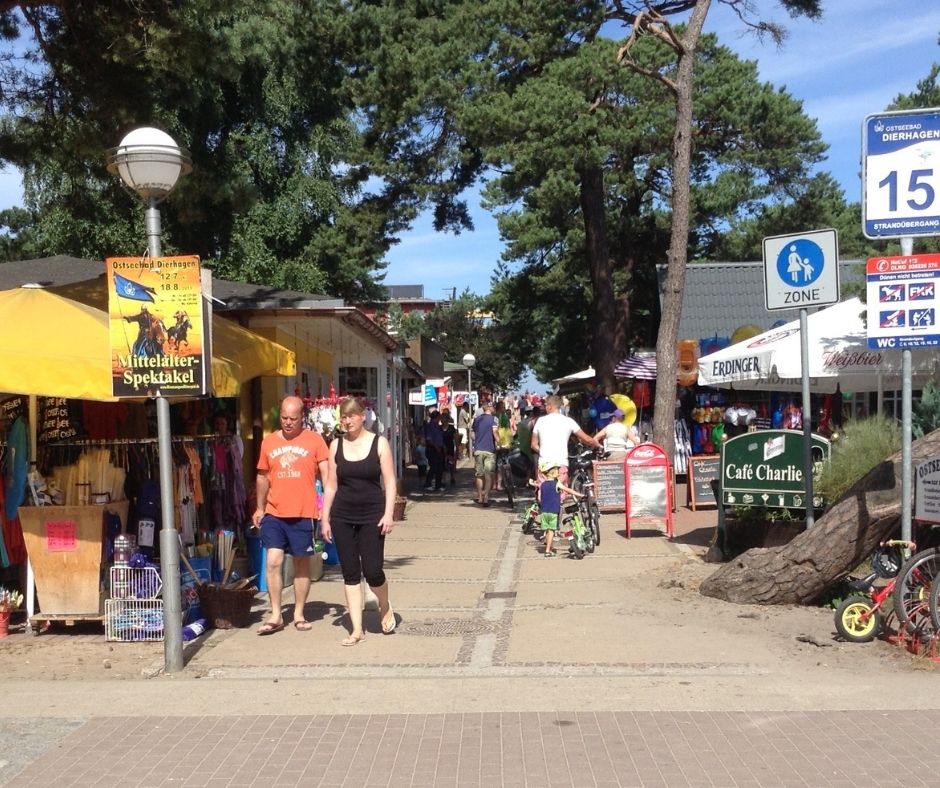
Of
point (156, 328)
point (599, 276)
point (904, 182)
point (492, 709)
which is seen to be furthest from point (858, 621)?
point (599, 276)

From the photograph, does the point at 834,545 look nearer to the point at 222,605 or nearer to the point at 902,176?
the point at 902,176

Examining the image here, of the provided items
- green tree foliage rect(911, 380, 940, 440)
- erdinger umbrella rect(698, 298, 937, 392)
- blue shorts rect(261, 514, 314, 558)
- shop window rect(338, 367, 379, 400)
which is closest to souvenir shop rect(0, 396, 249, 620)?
blue shorts rect(261, 514, 314, 558)

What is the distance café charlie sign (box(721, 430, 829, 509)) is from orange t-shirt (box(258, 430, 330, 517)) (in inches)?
178

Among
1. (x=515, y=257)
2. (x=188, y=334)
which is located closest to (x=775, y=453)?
(x=188, y=334)

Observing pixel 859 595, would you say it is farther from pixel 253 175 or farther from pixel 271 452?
pixel 253 175

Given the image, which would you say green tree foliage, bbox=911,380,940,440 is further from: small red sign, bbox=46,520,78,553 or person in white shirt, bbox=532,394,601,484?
small red sign, bbox=46,520,78,553

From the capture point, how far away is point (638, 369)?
2175 cm

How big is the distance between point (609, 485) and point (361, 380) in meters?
7.60

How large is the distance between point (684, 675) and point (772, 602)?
2108 millimetres

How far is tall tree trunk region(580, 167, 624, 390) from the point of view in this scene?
71.4 feet

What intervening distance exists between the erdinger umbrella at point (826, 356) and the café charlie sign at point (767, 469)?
152cm

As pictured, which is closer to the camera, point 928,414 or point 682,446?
point 928,414

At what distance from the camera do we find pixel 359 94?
816 inches

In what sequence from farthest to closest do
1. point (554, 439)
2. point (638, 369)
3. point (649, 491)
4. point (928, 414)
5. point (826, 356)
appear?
point (638, 369)
point (649, 491)
point (554, 439)
point (826, 356)
point (928, 414)
